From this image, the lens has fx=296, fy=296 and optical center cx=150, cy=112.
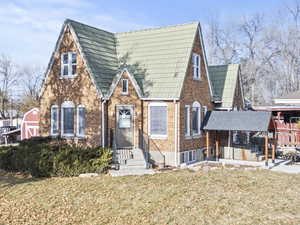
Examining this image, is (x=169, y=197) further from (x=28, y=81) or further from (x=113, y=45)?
(x=28, y=81)

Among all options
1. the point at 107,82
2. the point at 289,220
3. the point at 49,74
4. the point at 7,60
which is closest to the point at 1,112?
the point at 7,60

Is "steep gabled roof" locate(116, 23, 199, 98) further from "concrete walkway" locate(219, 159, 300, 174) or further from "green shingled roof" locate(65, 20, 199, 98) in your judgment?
"concrete walkway" locate(219, 159, 300, 174)

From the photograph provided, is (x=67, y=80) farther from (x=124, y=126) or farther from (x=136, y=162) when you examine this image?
(x=136, y=162)

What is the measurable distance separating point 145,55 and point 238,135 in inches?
329

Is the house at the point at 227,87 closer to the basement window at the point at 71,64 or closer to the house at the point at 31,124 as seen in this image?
the basement window at the point at 71,64

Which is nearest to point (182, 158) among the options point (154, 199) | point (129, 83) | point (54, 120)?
point (129, 83)

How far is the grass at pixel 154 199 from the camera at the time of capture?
7.75 m

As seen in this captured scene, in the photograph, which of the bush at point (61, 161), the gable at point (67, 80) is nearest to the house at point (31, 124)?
the gable at point (67, 80)

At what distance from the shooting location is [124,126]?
15781mm

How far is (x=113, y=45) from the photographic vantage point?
19.3m

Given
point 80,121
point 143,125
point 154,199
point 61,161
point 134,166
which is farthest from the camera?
point 80,121

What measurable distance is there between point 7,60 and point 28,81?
19.6 feet

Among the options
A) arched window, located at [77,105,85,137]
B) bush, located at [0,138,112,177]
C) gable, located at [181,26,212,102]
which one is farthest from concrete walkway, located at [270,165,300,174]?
arched window, located at [77,105,85,137]

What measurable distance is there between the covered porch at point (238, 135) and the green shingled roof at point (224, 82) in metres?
1.97
